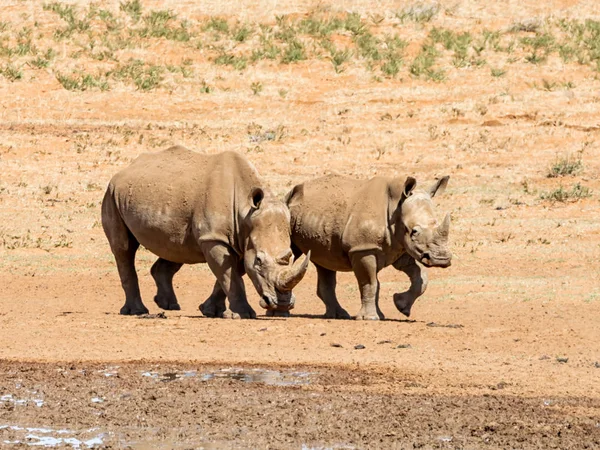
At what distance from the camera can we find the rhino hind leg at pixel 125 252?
15.0 meters

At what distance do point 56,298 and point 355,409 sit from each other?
8.09 m

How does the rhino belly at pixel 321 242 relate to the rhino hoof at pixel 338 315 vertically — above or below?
above

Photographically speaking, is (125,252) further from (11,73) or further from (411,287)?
(11,73)

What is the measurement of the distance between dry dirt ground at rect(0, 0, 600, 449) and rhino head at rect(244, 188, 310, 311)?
31 centimetres

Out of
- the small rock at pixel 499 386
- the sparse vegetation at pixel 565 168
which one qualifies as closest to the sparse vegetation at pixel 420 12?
the sparse vegetation at pixel 565 168

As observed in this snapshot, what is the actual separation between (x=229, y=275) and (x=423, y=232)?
1991mm

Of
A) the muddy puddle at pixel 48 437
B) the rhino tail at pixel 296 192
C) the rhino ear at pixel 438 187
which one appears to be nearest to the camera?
the muddy puddle at pixel 48 437

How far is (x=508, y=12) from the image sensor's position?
40.8 meters

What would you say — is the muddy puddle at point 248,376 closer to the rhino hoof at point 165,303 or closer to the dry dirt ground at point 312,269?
the dry dirt ground at point 312,269

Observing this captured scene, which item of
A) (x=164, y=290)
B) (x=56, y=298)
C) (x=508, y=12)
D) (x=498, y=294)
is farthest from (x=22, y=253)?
(x=508, y=12)

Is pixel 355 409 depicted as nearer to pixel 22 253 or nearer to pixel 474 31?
pixel 22 253

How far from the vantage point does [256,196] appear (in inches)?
529

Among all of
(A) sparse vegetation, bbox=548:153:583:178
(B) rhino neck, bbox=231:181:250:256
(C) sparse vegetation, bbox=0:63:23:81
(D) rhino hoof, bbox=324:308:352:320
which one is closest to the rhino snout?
(B) rhino neck, bbox=231:181:250:256

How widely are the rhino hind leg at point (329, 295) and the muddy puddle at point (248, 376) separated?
11.4 ft
